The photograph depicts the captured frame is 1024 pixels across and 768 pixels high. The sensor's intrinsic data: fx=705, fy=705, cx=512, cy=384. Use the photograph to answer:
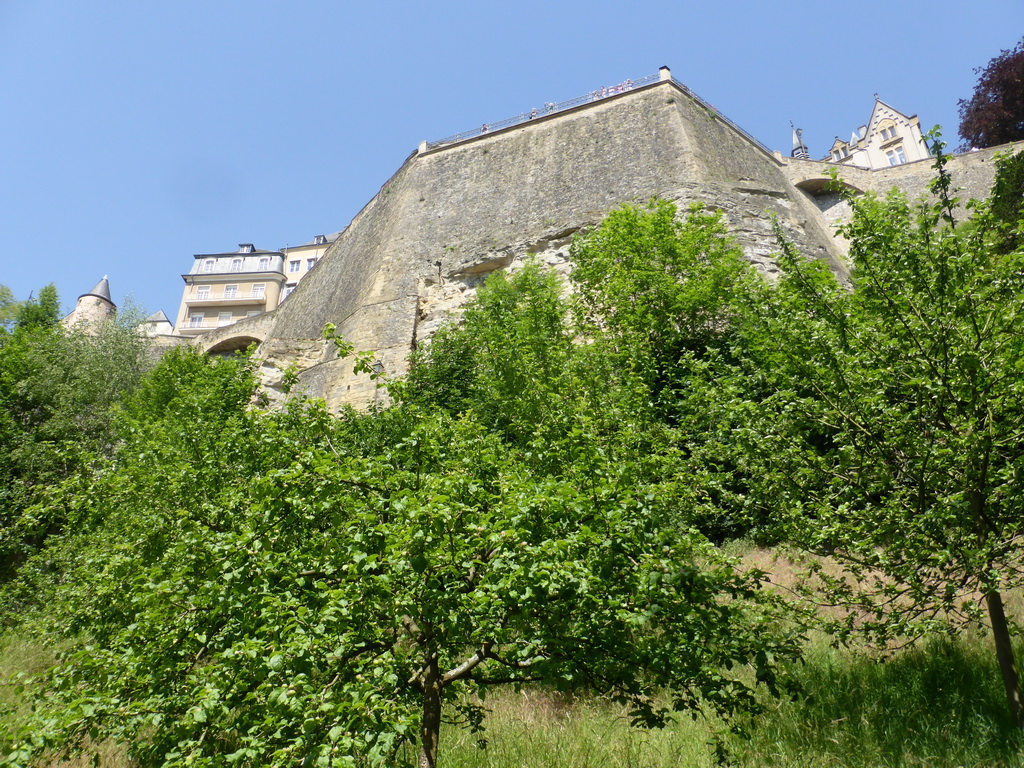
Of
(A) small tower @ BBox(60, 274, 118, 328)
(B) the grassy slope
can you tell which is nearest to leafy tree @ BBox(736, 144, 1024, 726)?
(B) the grassy slope

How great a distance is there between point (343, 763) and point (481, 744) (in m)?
2.16

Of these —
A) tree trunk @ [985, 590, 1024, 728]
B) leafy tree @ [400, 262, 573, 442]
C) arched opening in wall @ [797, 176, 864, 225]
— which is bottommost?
tree trunk @ [985, 590, 1024, 728]

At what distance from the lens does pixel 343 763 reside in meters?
2.95

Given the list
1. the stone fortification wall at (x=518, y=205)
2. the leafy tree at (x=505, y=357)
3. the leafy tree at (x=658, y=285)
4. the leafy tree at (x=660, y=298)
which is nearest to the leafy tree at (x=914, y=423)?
the leafy tree at (x=505, y=357)

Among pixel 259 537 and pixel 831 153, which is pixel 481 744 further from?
pixel 831 153

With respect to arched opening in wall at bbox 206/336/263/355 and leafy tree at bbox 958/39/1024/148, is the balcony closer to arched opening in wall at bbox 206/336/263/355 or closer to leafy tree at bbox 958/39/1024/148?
arched opening in wall at bbox 206/336/263/355

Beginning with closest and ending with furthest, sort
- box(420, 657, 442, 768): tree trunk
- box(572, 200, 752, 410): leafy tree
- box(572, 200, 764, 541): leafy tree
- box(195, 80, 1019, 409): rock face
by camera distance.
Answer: box(420, 657, 442, 768): tree trunk
box(572, 200, 764, 541): leafy tree
box(572, 200, 752, 410): leafy tree
box(195, 80, 1019, 409): rock face

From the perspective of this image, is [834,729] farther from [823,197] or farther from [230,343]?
[230,343]

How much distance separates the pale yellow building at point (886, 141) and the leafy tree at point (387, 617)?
5821 cm

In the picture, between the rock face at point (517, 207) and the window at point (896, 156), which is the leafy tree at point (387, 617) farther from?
Result: the window at point (896, 156)

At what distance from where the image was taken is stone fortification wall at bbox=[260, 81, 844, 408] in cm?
1939

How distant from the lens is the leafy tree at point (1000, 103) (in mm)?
28938

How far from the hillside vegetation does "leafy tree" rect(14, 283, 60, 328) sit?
29.2m

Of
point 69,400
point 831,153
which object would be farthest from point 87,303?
point 831,153
